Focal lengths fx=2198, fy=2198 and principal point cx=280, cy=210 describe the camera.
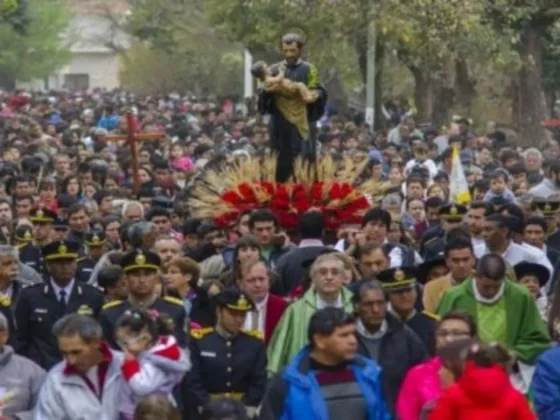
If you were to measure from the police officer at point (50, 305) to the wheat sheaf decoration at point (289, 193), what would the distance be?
3.95 meters

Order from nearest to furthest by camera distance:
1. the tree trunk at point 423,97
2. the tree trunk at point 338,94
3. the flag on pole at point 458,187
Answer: the flag on pole at point 458,187
the tree trunk at point 423,97
the tree trunk at point 338,94

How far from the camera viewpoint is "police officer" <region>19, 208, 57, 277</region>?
17547 mm

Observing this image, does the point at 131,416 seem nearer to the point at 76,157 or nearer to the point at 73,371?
the point at 73,371

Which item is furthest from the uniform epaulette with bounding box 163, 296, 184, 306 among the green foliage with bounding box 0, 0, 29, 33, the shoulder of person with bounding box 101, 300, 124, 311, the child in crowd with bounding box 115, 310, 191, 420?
the green foliage with bounding box 0, 0, 29, 33

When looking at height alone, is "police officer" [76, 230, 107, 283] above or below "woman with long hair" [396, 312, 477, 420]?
above

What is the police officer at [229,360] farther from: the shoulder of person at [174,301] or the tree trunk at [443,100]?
the tree trunk at [443,100]

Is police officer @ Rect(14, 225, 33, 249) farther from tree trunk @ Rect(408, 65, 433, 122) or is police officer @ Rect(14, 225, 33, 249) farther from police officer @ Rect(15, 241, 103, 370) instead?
tree trunk @ Rect(408, 65, 433, 122)

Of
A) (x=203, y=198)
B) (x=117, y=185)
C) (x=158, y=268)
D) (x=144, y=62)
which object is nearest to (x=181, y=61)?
(x=144, y=62)

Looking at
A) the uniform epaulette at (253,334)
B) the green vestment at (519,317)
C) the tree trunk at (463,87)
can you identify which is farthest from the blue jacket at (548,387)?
the tree trunk at (463,87)

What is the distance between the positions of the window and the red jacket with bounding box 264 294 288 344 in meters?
113

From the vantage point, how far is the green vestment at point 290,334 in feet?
41.5

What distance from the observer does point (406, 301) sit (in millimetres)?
12852

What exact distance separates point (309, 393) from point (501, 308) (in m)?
2.80

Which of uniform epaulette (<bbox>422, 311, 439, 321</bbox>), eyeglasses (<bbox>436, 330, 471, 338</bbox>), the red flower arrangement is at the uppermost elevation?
the red flower arrangement
